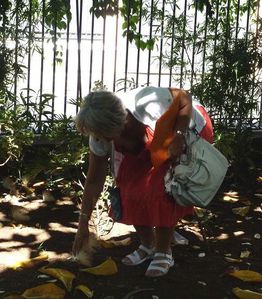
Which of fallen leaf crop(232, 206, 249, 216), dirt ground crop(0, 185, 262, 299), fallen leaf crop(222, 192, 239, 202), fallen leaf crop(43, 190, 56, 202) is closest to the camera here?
dirt ground crop(0, 185, 262, 299)

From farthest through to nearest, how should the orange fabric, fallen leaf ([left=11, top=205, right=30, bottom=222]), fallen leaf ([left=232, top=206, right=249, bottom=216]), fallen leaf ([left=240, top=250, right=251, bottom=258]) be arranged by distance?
fallen leaf ([left=232, top=206, right=249, bottom=216])
fallen leaf ([left=11, top=205, right=30, bottom=222])
fallen leaf ([left=240, top=250, right=251, bottom=258])
the orange fabric

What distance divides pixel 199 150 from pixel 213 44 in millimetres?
2744

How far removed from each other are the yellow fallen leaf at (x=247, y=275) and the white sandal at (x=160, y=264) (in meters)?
0.38

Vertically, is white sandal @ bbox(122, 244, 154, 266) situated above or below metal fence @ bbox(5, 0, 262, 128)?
below

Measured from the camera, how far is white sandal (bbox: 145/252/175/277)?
3.89 m

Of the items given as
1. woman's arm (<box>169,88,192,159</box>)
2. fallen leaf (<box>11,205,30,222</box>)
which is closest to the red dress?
woman's arm (<box>169,88,192,159</box>)

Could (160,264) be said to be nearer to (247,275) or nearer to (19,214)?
(247,275)

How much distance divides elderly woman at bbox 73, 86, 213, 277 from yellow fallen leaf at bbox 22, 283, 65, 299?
318 millimetres

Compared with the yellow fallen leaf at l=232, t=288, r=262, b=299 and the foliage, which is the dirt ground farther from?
the foliage

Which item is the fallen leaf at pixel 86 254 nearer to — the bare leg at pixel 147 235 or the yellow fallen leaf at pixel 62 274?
the yellow fallen leaf at pixel 62 274

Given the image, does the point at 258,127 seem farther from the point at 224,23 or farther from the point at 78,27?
the point at 78,27

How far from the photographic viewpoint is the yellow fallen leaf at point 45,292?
3.50m

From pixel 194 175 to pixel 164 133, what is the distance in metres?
0.29

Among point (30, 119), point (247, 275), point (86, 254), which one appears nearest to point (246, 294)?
point (247, 275)
